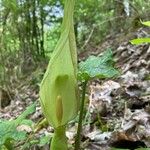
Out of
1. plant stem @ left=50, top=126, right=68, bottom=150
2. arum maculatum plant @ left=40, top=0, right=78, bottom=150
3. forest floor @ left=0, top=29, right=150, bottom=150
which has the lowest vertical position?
forest floor @ left=0, top=29, right=150, bottom=150

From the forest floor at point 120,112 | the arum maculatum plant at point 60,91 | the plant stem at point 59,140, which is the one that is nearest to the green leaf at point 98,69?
the arum maculatum plant at point 60,91

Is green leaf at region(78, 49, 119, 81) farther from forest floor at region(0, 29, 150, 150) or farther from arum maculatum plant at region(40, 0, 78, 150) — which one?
forest floor at region(0, 29, 150, 150)

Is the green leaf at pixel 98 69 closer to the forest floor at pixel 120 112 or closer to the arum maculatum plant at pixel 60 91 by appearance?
the arum maculatum plant at pixel 60 91

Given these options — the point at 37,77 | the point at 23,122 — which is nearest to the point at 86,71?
the point at 23,122

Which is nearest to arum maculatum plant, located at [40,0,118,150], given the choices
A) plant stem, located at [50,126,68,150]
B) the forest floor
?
plant stem, located at [50,126,68,150]

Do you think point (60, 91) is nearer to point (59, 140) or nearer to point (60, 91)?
point (60, 91)

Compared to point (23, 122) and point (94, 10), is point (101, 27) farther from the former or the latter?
point (23, 122)
